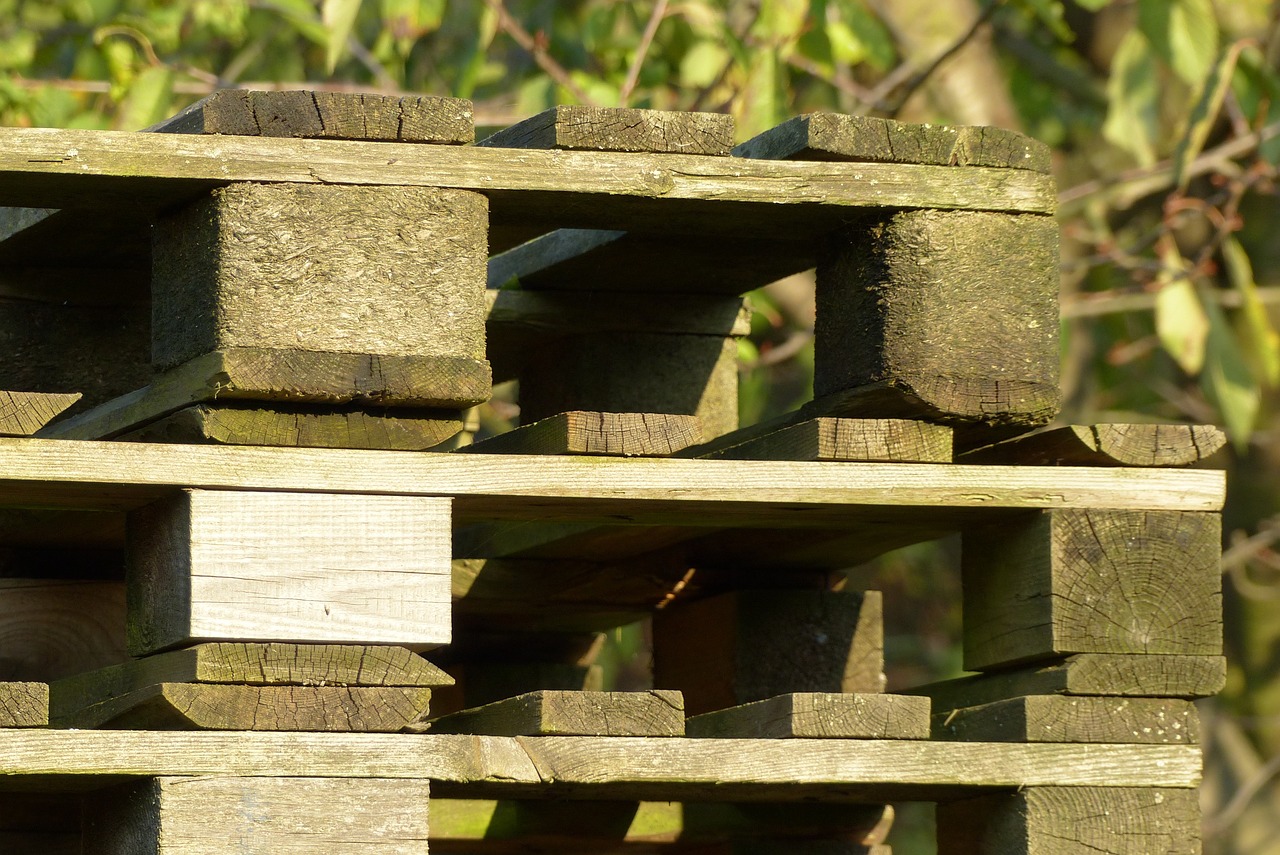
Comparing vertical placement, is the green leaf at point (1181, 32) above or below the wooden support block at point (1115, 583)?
above

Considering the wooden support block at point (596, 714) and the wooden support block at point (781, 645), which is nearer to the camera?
the wooden support block at point (596, 714)

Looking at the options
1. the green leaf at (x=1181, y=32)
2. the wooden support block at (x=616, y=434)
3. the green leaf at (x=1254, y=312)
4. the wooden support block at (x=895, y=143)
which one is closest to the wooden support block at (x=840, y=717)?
the wooden support block at (x=616, y=434)

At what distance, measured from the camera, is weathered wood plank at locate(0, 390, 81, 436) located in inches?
100

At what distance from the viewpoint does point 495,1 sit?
19.5 feet

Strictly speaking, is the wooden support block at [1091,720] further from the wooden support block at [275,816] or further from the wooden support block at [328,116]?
the wooden support block at [328,116]

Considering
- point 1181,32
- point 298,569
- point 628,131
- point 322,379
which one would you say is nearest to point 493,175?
point 628,131

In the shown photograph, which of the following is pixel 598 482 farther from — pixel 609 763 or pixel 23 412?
pixel 23 412

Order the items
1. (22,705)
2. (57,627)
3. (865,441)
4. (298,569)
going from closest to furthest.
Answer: (22,705), (298,569), (865,441), (57,627)

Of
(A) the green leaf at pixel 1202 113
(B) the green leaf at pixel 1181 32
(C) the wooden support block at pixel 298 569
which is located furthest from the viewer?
(B) the green leaf at pixel 1181 32

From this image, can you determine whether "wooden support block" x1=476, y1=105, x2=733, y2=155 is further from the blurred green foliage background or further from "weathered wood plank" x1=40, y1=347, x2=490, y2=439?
the blurred green foliage background

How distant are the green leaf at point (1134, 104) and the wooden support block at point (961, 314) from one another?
2.98 meters

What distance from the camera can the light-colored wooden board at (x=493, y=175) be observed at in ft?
8.79

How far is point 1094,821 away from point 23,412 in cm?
151

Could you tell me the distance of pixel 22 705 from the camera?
2508 millimetres
